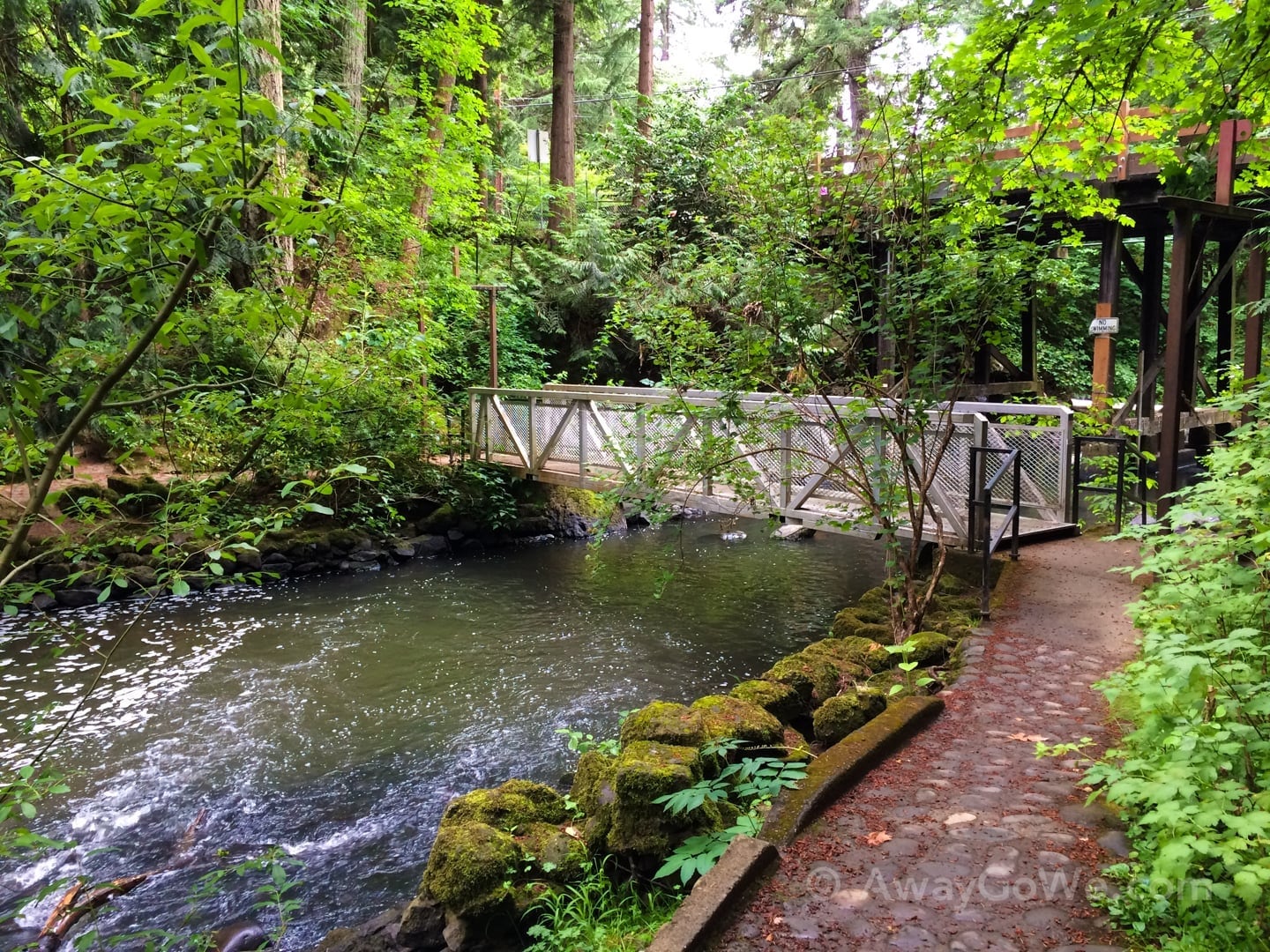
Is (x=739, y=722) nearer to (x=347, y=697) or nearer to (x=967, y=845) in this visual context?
(x=967, y=845)

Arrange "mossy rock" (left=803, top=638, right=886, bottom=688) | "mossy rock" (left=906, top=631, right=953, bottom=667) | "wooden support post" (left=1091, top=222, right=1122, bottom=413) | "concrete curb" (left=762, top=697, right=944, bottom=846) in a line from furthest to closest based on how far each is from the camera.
Answer: "wooden support post" (left=1091, top=222, right=1122, bottom=413)
"mossy rock" (left=906, top=631, right=953, bottom=667)
"mossy rock" (left=803, top=638, right=886, bottom=688)
"concrete curb" (left=762, top=697, right=944, bottom=846)

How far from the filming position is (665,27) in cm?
2550

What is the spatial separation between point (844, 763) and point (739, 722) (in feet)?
1.78

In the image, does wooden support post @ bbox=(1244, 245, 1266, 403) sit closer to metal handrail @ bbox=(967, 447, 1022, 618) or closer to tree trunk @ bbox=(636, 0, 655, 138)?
metal handrail @ bbox=(967, 447, 1022, 618)

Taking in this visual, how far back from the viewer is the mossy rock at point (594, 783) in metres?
3.55

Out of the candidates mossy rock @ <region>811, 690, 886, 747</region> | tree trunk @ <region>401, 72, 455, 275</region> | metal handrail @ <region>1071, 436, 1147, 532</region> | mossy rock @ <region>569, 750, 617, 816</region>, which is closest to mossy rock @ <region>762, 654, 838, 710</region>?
mossy rock @ <region>811, 690, 886, 747</region>

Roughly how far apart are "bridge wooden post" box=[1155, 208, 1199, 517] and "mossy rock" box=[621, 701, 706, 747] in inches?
197

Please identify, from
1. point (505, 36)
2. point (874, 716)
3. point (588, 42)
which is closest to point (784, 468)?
point (874, 716)

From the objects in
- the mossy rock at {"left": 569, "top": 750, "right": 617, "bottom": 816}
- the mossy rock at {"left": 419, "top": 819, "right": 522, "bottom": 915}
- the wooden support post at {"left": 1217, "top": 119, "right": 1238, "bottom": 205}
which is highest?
the wooden support post at {"left": 1217, "top": 119, "right": 1238, "bottom": 205}

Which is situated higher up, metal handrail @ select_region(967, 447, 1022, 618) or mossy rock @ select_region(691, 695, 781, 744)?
metal handrail @ select_region(967, 447, 1022, 618)

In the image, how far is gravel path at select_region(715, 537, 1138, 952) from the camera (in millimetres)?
2367

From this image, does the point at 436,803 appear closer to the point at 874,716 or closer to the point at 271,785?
the point at 271,785

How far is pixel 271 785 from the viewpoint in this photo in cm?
516

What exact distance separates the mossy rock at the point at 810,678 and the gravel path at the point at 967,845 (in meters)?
0.66
